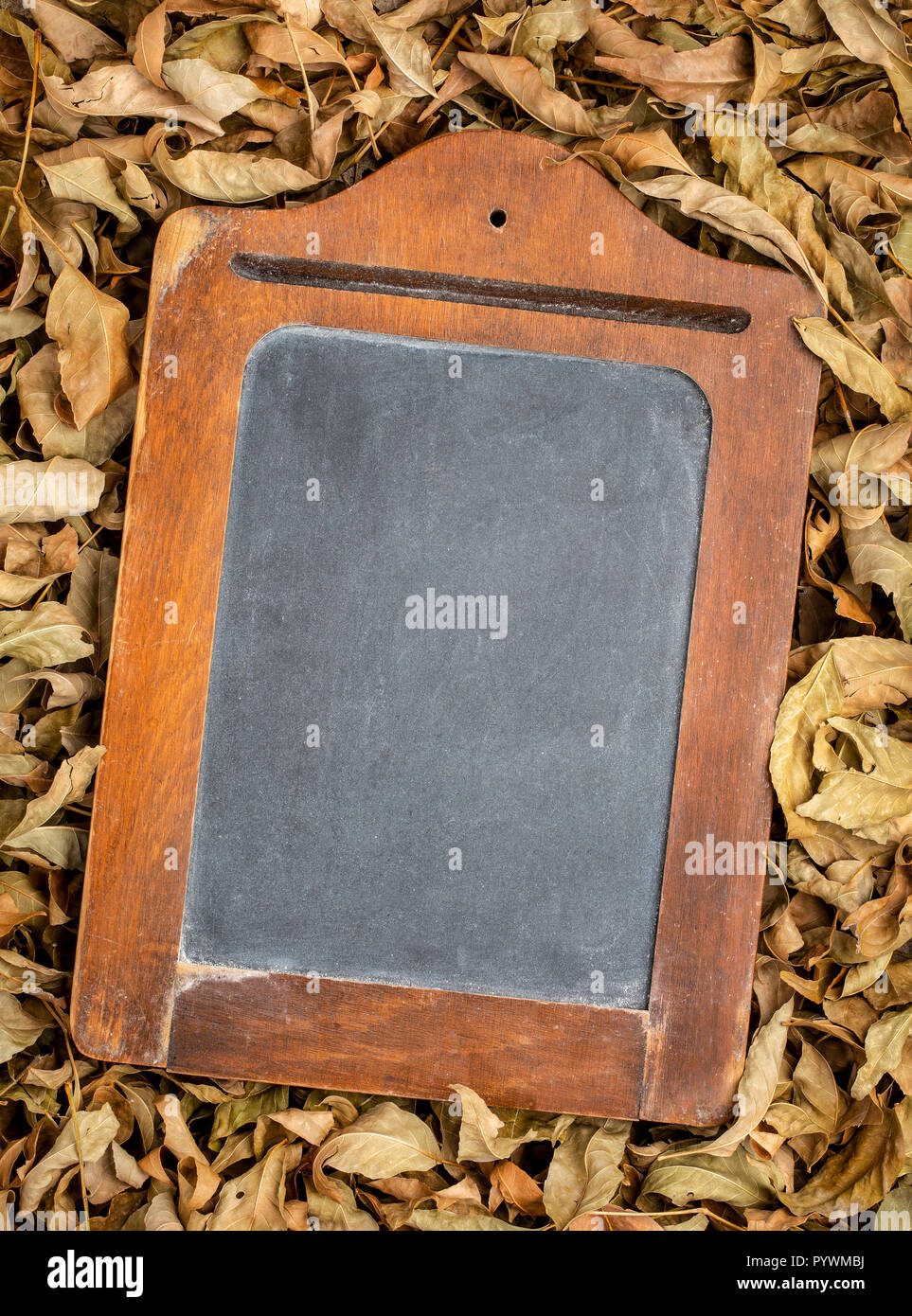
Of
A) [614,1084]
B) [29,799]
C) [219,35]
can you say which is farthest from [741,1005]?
[219,35]

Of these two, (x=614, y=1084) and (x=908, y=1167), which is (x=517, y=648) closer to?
(x=614, y=1084)

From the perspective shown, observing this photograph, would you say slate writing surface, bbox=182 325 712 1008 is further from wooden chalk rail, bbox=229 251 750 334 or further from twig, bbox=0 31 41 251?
twig, bbox=0 31 41 251

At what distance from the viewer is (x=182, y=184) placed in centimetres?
86

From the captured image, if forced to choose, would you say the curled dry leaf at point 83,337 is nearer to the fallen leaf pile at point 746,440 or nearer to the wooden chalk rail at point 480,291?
the fallen leaf pile at point 746,440

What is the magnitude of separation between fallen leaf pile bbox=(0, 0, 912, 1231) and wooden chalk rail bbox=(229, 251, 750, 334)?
0.24ft

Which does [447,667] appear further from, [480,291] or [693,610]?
[480,291]

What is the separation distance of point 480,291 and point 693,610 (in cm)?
34

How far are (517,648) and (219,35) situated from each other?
61 cm

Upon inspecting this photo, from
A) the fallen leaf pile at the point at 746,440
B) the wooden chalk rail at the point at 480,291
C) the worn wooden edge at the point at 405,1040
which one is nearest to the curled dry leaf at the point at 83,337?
the fallen leaf pile at the point at 746,440

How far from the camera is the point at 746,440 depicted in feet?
2.87

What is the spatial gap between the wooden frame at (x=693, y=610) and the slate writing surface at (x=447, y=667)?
2 centimetres

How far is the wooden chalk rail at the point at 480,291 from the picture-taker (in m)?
0.86

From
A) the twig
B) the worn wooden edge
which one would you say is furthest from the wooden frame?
the twig

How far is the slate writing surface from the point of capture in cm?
87
